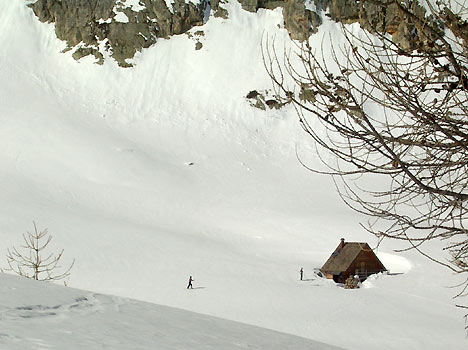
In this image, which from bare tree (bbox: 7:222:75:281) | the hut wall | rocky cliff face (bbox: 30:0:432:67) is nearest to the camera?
bare tree (bbox: 7:222:75:281)

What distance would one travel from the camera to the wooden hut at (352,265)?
2167cm

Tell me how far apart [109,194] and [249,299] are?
65.4 ft

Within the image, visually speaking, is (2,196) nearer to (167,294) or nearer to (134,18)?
(167,294)

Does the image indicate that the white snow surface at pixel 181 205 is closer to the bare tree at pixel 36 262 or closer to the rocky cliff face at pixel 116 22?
the bare tree at pixel 36 262

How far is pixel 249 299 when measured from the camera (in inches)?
650

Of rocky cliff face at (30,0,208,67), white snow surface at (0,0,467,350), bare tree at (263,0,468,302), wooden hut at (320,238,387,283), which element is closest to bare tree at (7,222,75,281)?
white snow surface at (0,0,467,350)

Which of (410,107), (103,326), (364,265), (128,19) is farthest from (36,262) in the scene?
(128,19)

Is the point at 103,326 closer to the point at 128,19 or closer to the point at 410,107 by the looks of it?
the point at 410,107

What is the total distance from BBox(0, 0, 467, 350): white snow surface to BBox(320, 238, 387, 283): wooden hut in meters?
1.10

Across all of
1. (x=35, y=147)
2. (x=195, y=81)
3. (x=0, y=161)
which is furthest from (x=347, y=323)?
(x=195, y=81)

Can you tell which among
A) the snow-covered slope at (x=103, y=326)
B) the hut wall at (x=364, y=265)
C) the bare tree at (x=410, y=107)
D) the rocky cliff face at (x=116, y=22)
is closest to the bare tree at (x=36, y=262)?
the snow-covered slope at (x=103, y=326)

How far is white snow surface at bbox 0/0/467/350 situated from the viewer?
12.9m

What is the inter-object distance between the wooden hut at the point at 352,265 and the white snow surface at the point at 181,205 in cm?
110

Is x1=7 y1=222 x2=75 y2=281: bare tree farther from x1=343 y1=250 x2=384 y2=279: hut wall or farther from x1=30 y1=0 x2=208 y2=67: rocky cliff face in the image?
x1=30 y1=0 x2=208 y2=67: rocky cliff face
